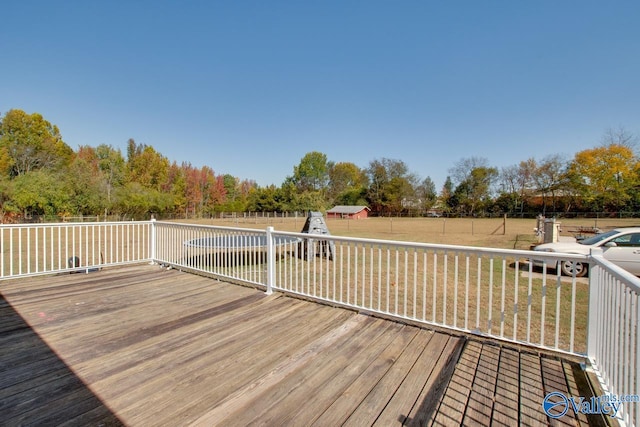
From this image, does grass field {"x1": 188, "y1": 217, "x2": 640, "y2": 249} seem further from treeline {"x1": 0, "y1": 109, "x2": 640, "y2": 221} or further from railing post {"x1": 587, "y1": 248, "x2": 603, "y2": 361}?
treeline {"x1": 0, "y1": 109, "x2": 640, "y2": 221}

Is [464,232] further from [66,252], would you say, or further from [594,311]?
[66,252]

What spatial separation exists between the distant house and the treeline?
169 inches

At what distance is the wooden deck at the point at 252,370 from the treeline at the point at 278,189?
2732 centimetres

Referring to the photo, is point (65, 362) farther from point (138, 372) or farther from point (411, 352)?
point (411, 352)

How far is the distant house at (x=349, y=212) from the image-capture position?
47078 mm

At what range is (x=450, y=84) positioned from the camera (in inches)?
799

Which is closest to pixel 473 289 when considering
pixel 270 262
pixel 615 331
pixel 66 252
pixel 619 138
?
pixel 270 262

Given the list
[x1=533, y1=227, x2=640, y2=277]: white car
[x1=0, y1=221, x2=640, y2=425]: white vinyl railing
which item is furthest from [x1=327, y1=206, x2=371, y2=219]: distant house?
[x1=533, y1=227, x2=640, y2=277]: white car

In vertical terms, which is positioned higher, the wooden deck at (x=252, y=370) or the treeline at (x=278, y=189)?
the treeline at (x=278, y=189)

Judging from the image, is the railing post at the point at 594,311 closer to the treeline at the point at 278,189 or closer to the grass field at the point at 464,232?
the grass field at the point at 464,232

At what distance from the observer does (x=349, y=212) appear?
154 feet

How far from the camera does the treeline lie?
2552 centimetres

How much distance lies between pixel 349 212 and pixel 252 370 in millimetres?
45327

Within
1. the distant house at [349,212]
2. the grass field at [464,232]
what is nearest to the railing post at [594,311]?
the grass field at [464,232]
